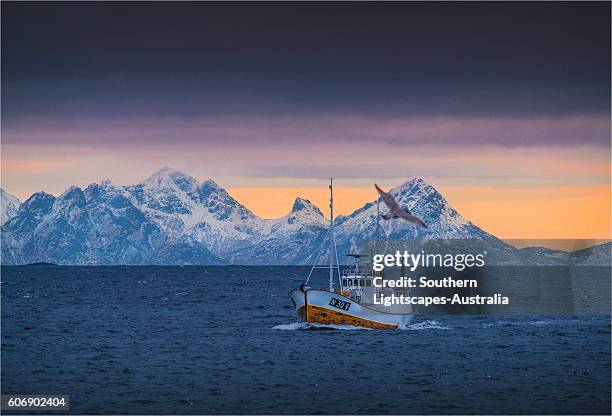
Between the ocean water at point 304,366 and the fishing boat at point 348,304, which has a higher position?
the fishing boat at point 348,304

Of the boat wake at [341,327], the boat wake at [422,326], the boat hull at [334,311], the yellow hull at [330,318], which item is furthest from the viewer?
the boat wake at [422,326]

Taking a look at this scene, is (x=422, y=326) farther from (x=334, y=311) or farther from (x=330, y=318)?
(x=334, y=311)

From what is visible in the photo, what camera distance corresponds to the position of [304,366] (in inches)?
2805

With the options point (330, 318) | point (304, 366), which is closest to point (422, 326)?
point (330, 318)

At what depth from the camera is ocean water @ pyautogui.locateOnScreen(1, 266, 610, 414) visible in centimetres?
5612

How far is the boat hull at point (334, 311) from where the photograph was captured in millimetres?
94688

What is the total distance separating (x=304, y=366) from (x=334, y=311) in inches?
1000

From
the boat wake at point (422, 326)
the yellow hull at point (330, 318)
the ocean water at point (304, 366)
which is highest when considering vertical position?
the yellow hull at point (330, 318)

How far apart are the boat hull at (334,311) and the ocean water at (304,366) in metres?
1.71

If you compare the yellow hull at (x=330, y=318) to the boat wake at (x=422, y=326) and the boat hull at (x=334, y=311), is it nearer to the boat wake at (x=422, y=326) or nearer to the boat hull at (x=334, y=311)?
the boat hull at (x=334, y=311)

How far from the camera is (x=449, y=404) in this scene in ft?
183

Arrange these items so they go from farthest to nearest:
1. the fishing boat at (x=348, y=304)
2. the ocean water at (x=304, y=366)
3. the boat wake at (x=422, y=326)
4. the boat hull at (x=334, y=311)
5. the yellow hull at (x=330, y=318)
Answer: the boat wake at (x=422, y=326), the yellow hull at (x=330, y=318), the fishing boat at (x=348, y=304), the boat hull at (x=334, y=311), the ocean water at (x=304, y=366)

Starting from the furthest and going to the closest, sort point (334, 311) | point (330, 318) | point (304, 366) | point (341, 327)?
point (341, 327) < point (330, 318) < point (334, 311) < point (304, 366)

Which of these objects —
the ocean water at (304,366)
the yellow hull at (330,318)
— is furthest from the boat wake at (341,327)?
the ocean water at (304,366)
